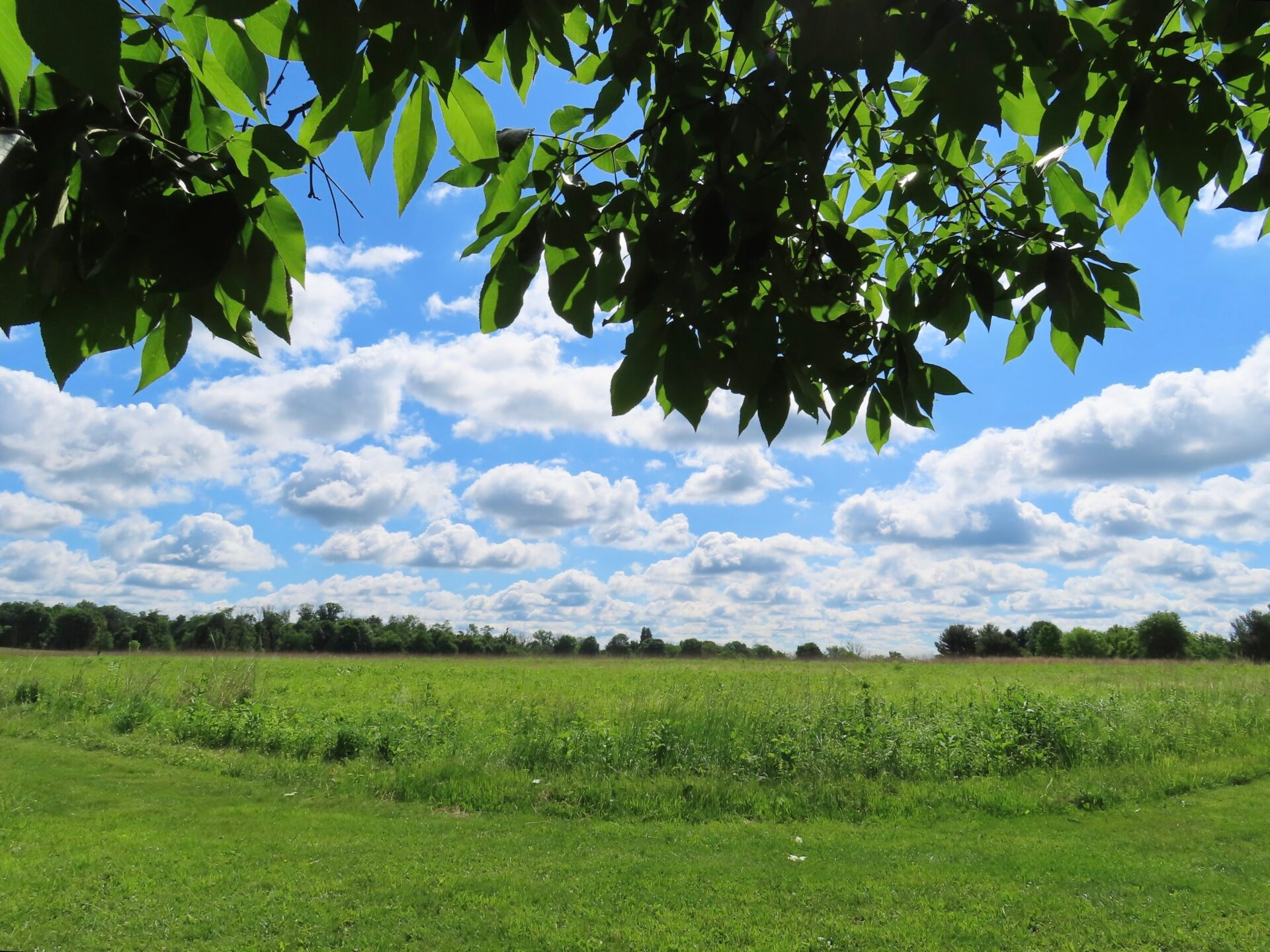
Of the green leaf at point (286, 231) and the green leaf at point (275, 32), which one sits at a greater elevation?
the green leaf at point (275, 32)

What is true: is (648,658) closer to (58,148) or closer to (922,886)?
(922,886)

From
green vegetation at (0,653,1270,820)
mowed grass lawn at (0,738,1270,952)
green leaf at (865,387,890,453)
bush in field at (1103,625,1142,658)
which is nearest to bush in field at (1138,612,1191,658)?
bush in field at (1103,625,1142,658)

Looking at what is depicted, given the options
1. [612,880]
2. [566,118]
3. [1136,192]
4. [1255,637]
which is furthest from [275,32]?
[1255,637]

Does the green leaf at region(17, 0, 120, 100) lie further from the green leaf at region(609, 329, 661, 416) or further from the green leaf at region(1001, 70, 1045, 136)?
the green leaf at region(1001, 70, 1045, 136)

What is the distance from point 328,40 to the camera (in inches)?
29.3

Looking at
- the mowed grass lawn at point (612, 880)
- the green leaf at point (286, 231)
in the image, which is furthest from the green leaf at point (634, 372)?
the mowed grass lawn at point (612, 880)

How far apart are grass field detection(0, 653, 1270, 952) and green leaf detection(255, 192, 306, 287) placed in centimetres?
440

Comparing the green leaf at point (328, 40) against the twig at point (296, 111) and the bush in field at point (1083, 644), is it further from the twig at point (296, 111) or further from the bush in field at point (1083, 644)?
the bush in field at point (1083, 644)

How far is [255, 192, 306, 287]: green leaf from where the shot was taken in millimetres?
1037

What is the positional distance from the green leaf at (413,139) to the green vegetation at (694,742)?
22.6 feet

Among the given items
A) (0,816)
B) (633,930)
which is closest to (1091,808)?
(633,930)

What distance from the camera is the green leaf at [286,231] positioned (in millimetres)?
1037

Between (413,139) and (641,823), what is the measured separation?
6743 millimetres

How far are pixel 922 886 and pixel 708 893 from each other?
4.71 feet
